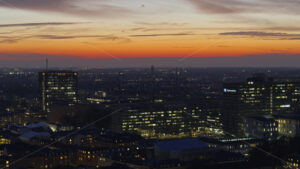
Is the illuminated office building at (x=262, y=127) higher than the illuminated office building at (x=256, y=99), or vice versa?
the illuminated office building at (x=256, y=99)


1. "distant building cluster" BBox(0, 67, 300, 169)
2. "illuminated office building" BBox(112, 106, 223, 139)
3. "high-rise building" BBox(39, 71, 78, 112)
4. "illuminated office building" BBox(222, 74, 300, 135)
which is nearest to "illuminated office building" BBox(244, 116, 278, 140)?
"distant building cluster" BBox(0, 67, 300, 169)

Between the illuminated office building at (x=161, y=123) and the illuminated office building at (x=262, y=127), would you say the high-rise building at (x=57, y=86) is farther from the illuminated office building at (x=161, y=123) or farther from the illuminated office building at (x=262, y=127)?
the illuminated office building at (x=262, y=127)

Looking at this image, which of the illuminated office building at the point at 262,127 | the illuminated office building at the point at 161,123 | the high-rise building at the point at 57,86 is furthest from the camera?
the high-rise building at the point at 57,86

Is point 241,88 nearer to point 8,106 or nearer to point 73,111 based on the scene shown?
point 73,111

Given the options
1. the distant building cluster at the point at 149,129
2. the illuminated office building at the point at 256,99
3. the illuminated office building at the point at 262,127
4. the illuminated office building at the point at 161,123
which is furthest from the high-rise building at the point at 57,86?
the illuminated office building at the point at 262,127

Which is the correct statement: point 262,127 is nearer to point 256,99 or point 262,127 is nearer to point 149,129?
point 256,99

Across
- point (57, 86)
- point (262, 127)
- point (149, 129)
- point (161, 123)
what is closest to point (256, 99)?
point (262, 127)

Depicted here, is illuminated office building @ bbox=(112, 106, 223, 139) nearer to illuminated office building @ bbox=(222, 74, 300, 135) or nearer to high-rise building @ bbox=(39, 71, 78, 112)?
illuminated office building @ bbox=(222, 74, 300, 135)

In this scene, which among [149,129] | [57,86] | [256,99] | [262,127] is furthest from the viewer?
[57,86]
